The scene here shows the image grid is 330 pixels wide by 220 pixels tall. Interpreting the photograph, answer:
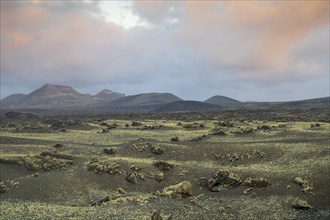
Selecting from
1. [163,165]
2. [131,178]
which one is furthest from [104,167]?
[163,165]

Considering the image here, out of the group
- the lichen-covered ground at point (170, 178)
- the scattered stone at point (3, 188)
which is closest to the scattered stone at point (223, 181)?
the lichen-covered ground at point (170, 178)

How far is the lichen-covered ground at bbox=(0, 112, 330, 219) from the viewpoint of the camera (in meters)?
33.0

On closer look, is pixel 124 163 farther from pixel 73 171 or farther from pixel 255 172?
pixel 255 172

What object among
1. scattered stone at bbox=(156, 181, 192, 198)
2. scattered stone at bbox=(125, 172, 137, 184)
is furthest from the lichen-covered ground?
scattered stone at bbox=(156, 181, 192, 198)

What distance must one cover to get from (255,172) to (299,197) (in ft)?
23.9

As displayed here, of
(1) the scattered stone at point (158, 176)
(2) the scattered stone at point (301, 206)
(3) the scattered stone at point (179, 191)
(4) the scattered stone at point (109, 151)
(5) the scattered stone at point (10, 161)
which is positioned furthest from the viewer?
(4) the scattered stone at point (109, 151)

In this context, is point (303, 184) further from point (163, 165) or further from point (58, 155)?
point (58, 155)

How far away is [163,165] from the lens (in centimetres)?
4669

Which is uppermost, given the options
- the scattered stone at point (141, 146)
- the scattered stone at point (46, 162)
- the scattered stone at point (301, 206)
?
the scattered stone at point (141, 146)

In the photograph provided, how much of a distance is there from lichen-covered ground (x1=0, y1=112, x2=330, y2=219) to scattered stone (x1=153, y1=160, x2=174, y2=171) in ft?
0.41

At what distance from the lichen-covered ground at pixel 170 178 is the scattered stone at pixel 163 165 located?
0.13m

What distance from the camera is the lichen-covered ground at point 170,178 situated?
33.0 m

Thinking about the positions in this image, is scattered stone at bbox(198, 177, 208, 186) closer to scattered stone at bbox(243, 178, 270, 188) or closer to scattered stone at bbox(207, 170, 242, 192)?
scattered stone at bbox(207, 170, 242, 192)

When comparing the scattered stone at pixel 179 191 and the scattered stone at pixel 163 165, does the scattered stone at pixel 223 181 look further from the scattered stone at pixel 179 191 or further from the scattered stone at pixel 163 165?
the scattered stone at pixel 163 165
